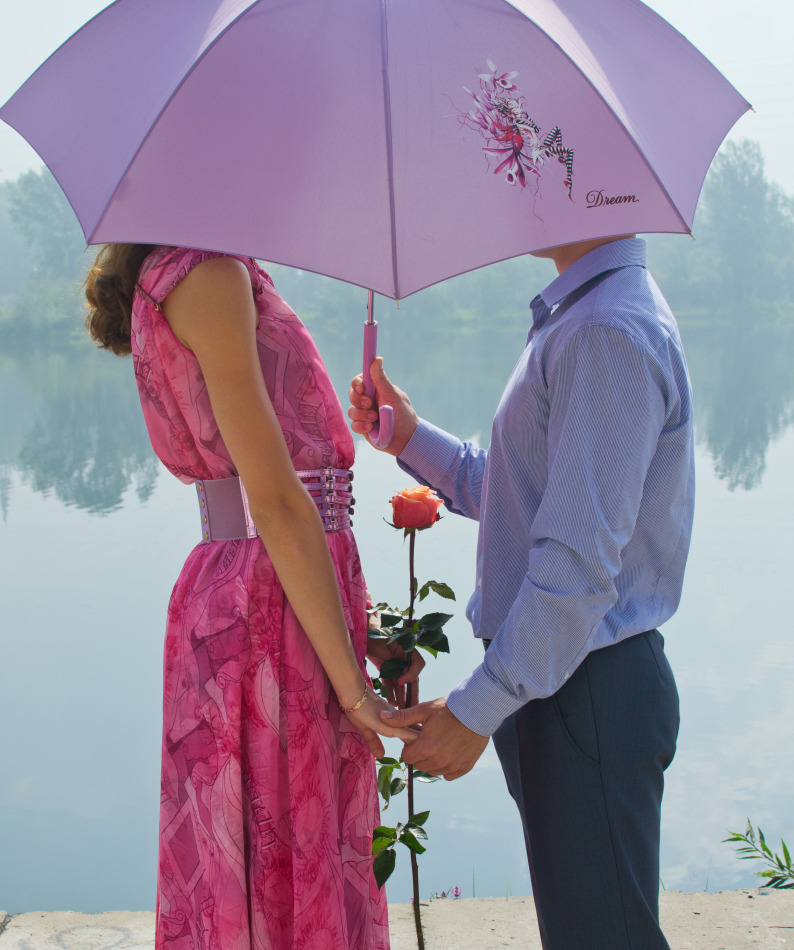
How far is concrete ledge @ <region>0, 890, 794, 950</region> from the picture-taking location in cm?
168

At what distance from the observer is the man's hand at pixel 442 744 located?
3.40ft

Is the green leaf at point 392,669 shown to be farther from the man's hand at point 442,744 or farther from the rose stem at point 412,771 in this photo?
the man's hand at point 442,744

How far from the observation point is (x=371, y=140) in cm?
94

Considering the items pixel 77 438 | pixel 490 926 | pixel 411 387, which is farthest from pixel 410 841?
pixel 411 387

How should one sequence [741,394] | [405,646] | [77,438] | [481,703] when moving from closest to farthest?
1. [481,703]
2. [405,646]
3. [77,438]
4. [741,394]

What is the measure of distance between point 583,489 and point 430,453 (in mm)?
477

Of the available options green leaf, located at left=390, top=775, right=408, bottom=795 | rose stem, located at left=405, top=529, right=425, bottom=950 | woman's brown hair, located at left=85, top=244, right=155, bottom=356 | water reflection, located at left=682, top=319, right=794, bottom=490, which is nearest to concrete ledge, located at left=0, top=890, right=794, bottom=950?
rose stem, located at left=405, top=529, right=425, bottom=950

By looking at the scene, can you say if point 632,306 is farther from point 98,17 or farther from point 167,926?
point 167,926

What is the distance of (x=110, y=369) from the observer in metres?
13.0

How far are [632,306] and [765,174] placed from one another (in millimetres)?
8867

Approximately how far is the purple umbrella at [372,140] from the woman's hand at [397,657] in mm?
514

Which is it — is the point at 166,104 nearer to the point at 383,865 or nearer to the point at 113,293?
the point at 113,293

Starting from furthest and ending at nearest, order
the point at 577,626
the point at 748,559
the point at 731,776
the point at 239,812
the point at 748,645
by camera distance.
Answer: the point at 748,559, the point at 748,645, the point at 731,776, the point at 239,812, the point at 577,626

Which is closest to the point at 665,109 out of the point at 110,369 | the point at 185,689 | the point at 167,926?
the point at 185,689
